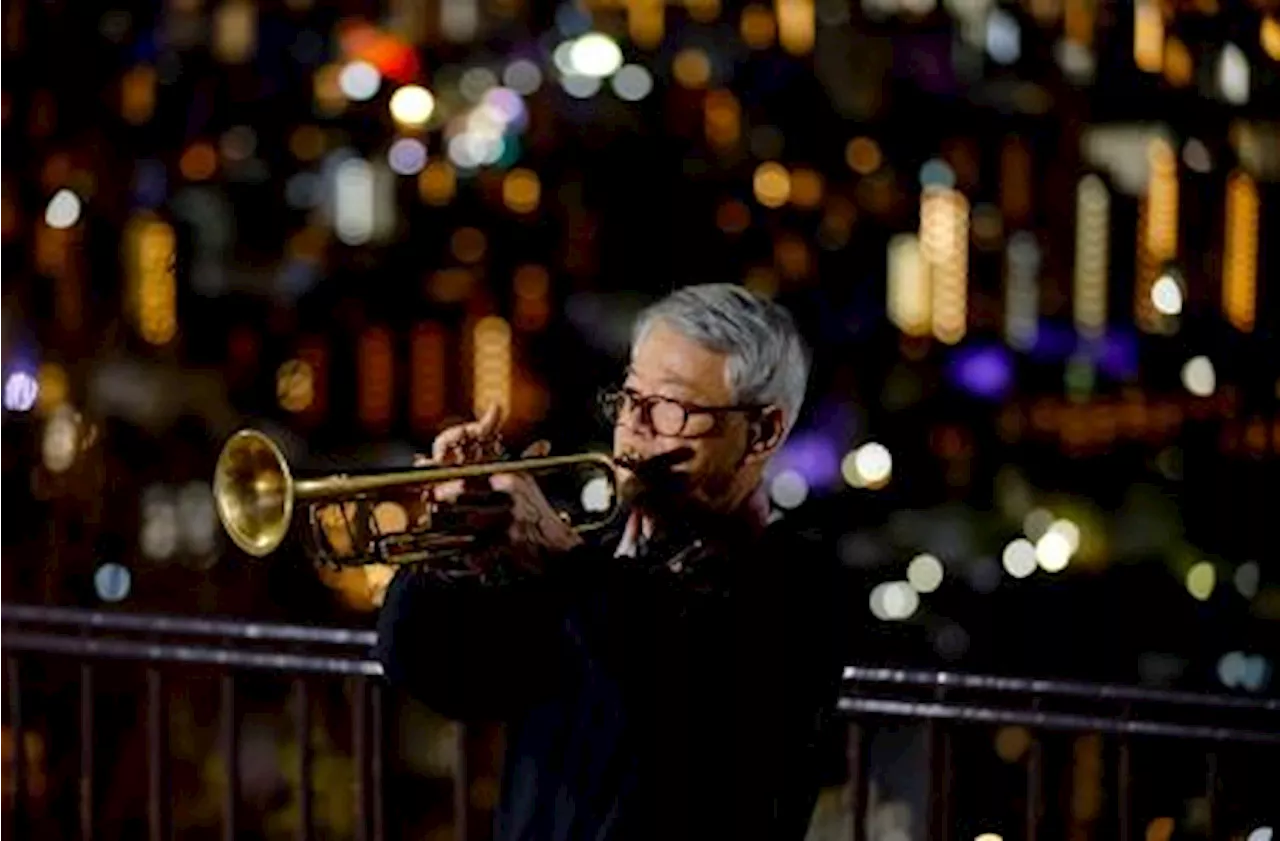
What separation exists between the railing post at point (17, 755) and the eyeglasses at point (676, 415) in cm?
364

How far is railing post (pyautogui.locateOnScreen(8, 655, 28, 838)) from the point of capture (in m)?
6.73

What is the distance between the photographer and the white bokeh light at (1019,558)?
4094 cm

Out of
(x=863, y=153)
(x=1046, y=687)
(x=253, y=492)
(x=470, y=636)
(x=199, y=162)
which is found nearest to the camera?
(x=470, y=636)

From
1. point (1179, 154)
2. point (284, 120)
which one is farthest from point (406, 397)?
point (1179, 154)

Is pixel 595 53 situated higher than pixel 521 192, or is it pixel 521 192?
pixel 595 53

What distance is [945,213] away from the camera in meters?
43.4

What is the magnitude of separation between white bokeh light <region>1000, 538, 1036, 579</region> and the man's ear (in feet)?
123

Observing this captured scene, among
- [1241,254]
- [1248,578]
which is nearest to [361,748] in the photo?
[1248,578]

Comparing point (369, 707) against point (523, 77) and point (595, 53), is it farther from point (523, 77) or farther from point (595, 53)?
point (523, 77)

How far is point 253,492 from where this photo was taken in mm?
4078

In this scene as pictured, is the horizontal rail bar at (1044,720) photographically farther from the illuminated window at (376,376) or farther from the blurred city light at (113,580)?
the illuminated window at (376,376)

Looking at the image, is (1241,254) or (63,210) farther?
(1241,254)

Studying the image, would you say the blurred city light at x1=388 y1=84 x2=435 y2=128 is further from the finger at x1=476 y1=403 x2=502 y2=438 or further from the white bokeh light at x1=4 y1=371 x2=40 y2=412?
the finger at x1=476 y1=403 x2=502 y2=438

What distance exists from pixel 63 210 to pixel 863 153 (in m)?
17.7
